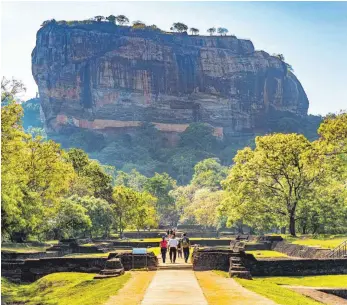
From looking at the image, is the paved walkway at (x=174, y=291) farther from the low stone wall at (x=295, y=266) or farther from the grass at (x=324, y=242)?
the grass at (x=324, y=242)

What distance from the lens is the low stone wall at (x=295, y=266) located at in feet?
104

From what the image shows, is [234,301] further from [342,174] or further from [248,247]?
[342,174]

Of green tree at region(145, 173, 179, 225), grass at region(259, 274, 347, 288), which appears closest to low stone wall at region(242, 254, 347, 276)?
grass at region(259, 274, 347, 288)

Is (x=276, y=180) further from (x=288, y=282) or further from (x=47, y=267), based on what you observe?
(x=47, y=267)

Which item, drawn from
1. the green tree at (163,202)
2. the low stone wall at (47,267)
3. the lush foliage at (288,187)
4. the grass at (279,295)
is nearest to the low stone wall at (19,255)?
the low stone wall at (47,267)

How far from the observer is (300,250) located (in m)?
39.5

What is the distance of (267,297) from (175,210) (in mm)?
108271

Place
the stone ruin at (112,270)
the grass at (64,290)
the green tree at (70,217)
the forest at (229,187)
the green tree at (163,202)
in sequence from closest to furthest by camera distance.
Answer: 1. the grass at (64,290)
2. the stone ruin at (112,270)
3. the forest at (229,187)
4. the green tree at (70,217)
5. the green tree at (163,202)

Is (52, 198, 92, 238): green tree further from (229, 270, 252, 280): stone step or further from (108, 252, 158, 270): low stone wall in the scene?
(229, 270, 252, 280): stone step

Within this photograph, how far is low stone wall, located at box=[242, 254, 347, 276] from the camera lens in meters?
31.7

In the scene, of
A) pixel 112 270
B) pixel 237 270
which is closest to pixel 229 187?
pixel 237 270

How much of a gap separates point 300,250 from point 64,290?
1948 centimetres

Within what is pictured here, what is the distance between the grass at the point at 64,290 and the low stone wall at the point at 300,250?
49.0 feet

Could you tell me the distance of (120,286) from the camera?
819 inches
